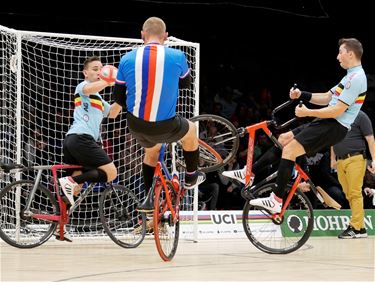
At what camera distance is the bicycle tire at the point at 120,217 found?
888 centimetres

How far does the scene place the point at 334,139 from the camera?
8.12 metres

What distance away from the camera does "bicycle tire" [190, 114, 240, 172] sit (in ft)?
27.6

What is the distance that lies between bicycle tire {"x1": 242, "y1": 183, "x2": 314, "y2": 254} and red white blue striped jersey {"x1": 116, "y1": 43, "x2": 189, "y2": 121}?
1.75m

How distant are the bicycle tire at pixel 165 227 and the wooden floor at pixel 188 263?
109 mm

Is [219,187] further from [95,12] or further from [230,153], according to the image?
[230,153]

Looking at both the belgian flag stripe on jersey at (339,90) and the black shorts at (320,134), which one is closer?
the black shorts at (320,134)

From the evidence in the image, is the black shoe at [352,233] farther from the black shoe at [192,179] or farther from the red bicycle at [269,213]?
the black shoe at [192,179]

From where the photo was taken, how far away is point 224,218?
35.1ft

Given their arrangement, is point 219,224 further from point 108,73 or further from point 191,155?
point 108,73

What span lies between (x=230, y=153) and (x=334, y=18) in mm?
7291

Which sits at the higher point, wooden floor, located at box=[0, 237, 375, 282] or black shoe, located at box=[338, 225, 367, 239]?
black shoe, located at box=[338, 225, 367, 239]

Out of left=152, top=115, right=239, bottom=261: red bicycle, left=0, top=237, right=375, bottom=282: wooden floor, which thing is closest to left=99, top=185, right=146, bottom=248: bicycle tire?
left=0, top=237, right=375, bottom=282: wooden floor

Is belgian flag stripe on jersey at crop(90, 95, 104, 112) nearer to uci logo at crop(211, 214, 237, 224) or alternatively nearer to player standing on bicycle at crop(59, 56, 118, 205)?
player standing on bicycle at crop(59, 56, 118, 205)

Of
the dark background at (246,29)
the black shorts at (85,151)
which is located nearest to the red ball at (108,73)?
the black shorts at (85,151)
